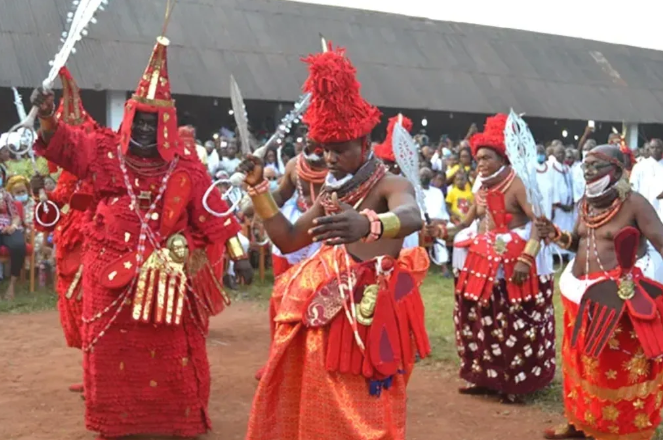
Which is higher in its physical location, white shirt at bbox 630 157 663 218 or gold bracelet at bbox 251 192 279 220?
white shirt at bbox 630 157 663 218

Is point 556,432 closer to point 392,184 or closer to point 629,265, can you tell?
point 629,265

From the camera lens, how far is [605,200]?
5102 mm

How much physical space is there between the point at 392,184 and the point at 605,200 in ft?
6.39

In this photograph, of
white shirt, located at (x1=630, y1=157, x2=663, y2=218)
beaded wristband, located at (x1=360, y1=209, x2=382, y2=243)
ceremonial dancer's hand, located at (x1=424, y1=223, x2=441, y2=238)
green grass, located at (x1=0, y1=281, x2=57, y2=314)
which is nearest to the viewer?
beaded wristband, located at (x1=360, y1=209, x2=382, y2=243)

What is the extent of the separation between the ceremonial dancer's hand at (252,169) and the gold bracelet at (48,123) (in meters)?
1.95

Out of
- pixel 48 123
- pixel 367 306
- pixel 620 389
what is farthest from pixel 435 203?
pixel 367 306

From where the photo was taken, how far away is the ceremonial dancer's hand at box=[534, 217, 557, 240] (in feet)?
16.9

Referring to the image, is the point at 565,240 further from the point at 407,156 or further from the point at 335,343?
the point at 335,343

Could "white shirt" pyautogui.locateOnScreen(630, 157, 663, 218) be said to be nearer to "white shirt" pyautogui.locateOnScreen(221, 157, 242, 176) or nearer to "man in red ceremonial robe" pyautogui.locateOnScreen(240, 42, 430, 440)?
"white shirt" pyautogui.locateOnScreen(221, 157, 242, 176)

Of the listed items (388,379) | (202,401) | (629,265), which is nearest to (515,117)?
(629,265)

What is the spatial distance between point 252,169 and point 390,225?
0.57 meters

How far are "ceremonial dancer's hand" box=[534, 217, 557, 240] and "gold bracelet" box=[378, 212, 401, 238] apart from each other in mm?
2148

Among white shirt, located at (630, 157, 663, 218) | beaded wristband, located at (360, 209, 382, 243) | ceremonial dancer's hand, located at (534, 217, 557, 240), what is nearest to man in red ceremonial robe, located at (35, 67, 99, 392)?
ceremonial dancer's hand, located at (534, 217, 557, 240)

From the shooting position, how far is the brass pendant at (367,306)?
363cm
